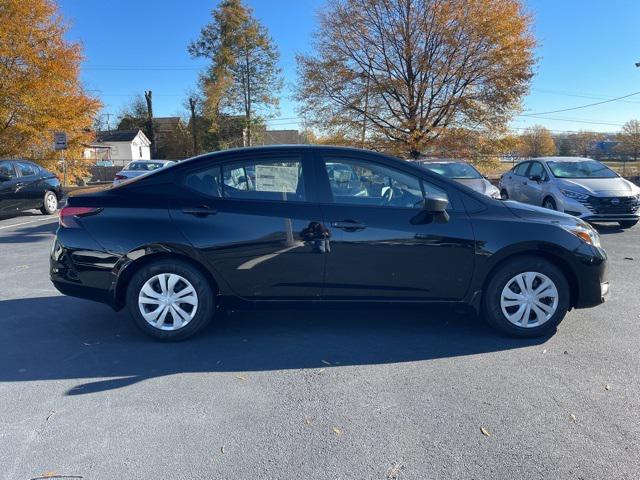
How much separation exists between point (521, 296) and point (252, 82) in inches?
1563

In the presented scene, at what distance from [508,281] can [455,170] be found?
8.30 meters

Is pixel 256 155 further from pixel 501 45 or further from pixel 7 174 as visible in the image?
pixel 501 45

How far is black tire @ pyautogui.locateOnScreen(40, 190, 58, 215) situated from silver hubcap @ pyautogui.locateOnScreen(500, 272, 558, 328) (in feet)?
43.4

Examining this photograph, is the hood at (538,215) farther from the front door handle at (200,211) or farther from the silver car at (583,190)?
the silver car at (583,190)

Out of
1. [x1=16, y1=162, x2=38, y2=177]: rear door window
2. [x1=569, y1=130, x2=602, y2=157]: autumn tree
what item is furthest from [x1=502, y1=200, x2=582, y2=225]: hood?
[x1=569, y1=130, x2=602, y2=157]: autumn tree

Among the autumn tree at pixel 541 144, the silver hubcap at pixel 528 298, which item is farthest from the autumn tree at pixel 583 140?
the silver hubcap at pixel 528 298

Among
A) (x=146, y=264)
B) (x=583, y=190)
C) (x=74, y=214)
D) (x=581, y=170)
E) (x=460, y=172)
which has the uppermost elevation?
(x=581, y=170)

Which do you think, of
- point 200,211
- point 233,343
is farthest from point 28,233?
point 233,343

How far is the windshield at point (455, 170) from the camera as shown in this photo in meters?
11.7

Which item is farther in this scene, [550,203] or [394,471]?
[550,203]

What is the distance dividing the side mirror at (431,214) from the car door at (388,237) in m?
0.02

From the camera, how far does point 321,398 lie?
3.25 meters

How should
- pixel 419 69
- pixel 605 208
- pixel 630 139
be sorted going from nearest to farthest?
pixel 605 208 < pixel 419 69 < pixel 630 139

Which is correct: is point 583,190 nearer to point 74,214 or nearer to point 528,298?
point 528,298
